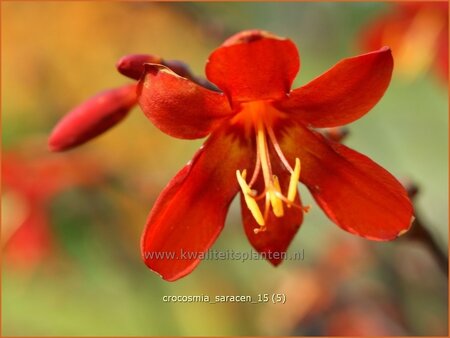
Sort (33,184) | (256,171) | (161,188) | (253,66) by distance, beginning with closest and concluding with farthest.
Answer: (253,66) < (256,171) < (161,188) < (33,184)

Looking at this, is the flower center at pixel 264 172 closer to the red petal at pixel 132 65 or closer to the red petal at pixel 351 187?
the red petal at pixel 351 187

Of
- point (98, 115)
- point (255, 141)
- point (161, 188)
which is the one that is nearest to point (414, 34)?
point (161, 188)

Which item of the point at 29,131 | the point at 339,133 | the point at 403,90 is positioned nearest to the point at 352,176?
the point at 339,133

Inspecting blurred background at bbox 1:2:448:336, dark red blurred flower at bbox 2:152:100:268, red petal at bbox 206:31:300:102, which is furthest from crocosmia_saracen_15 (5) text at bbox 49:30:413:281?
dark red blurred flower at bbox 2:152:100:268

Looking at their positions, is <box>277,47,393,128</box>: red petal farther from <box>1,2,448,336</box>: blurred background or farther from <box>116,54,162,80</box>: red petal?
<box>1,2,448,336</box>: blurred background

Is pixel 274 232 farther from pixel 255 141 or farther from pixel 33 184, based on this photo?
pixel 33 184

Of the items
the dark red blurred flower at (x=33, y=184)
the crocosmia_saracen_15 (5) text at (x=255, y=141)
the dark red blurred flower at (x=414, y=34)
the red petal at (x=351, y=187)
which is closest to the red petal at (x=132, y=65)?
the crocosmia_saracen_15 (5) text at (x=255, y=141)
